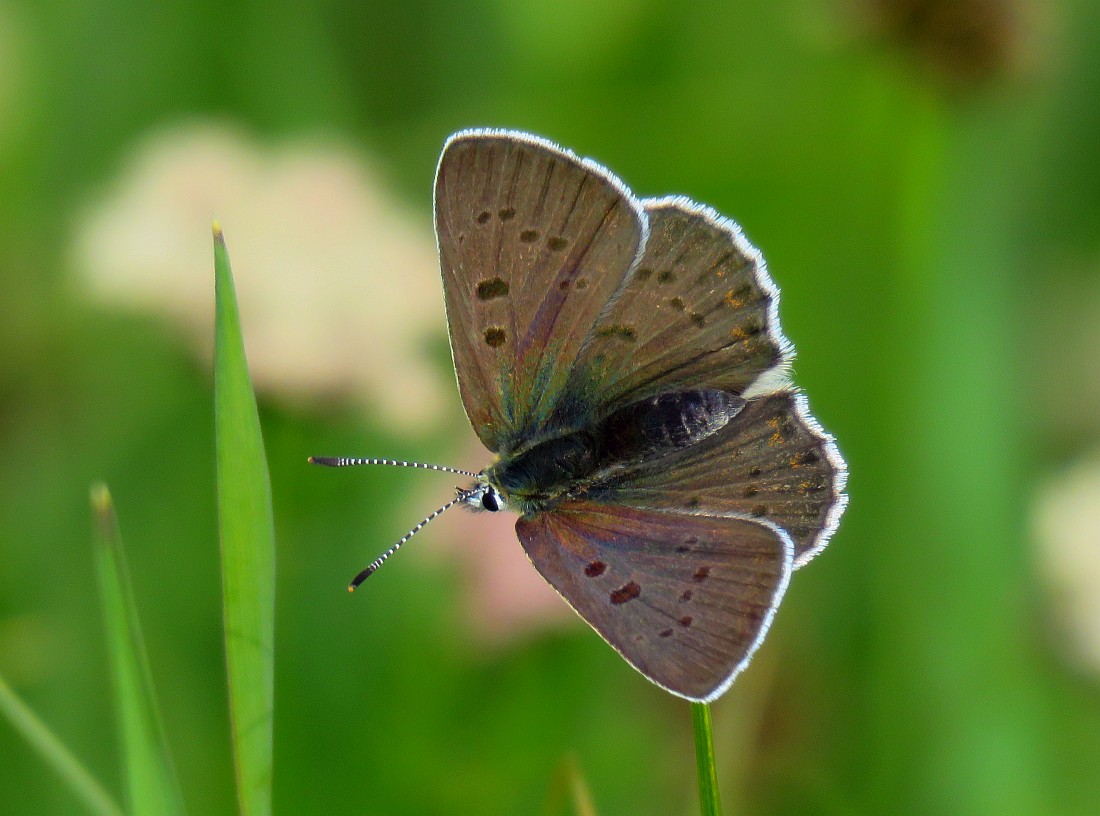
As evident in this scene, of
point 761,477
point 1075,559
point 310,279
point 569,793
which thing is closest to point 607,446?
point 761,477

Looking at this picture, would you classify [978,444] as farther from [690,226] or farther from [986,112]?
[690,226]

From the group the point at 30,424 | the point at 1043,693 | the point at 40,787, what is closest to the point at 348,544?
the point at 40,787

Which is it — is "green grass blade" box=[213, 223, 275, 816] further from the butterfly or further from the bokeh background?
the bokeh background

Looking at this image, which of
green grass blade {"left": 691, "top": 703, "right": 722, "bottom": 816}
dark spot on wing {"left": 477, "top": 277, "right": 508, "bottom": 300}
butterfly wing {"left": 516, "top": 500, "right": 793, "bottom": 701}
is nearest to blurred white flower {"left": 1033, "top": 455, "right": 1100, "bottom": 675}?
butterfly wing {"left": 516, "top": 500, "right": 793, "bottom": 701}

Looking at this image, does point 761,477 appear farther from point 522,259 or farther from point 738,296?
point 522,259

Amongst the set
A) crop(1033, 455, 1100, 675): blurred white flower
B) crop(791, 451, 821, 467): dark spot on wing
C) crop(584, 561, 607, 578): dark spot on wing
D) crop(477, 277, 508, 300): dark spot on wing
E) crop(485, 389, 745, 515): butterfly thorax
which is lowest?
crop(1033, 455, 1100, 675): blurred white flower

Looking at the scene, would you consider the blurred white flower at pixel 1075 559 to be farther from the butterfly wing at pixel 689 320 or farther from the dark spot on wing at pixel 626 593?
the dark spot on wing at pixel 626 593
